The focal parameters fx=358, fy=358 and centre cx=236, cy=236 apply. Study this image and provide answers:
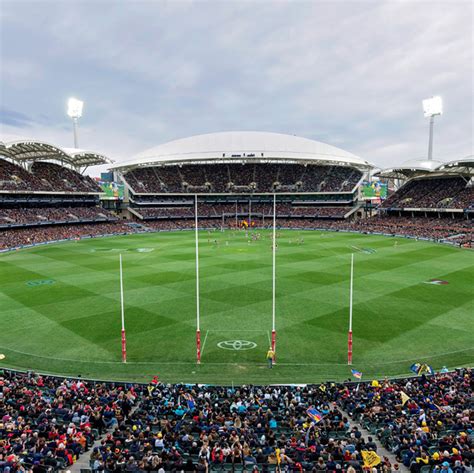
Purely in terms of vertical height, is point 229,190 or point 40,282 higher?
point 229,190

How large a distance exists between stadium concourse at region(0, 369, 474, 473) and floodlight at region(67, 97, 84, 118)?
109m

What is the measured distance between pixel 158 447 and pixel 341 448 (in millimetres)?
5909

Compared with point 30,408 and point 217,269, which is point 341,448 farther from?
point 217,269

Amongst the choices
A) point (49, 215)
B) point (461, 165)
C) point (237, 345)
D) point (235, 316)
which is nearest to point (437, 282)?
point (235, 316)

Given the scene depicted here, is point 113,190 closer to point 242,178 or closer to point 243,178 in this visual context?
point 242,178

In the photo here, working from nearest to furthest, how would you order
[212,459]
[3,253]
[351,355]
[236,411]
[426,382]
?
[212,459]
[236,411]
[426,382]
[351,355]
[3,253]

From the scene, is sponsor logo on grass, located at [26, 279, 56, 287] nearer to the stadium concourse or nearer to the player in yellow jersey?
the stadium concourse

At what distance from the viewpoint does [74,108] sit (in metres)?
110

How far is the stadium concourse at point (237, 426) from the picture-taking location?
10.8 meters

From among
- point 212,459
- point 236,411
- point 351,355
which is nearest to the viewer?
point 212,459

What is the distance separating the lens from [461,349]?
23.0 metres

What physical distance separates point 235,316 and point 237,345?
531cm

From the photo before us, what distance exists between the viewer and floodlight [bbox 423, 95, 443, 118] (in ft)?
334

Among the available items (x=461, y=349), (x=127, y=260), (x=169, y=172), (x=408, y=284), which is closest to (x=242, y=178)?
(x=169, y=172)
